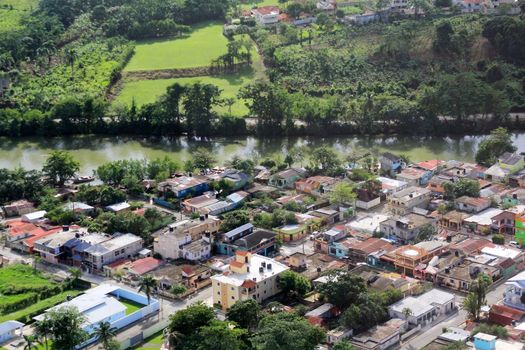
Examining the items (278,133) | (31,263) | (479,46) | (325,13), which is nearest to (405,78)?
(479,46)

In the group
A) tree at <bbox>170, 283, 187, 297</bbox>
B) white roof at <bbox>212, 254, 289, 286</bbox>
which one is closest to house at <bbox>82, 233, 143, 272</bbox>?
tree at <bbox>170, 283, 187, 297</bbox>

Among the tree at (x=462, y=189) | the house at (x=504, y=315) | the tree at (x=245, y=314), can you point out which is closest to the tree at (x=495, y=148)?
the tree at (x=462, y=189)

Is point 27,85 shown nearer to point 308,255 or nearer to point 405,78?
point 405,78

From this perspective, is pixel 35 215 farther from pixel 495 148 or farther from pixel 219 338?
pixel 495 148

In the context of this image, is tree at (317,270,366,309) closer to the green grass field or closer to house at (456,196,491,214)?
house at (456,196,491,214)

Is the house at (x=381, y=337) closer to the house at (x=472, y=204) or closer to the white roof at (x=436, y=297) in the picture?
the white roof at (x=436, y=297)

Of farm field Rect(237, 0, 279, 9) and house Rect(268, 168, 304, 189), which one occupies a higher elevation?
farm field Rect(237, 0, 279, 9)
